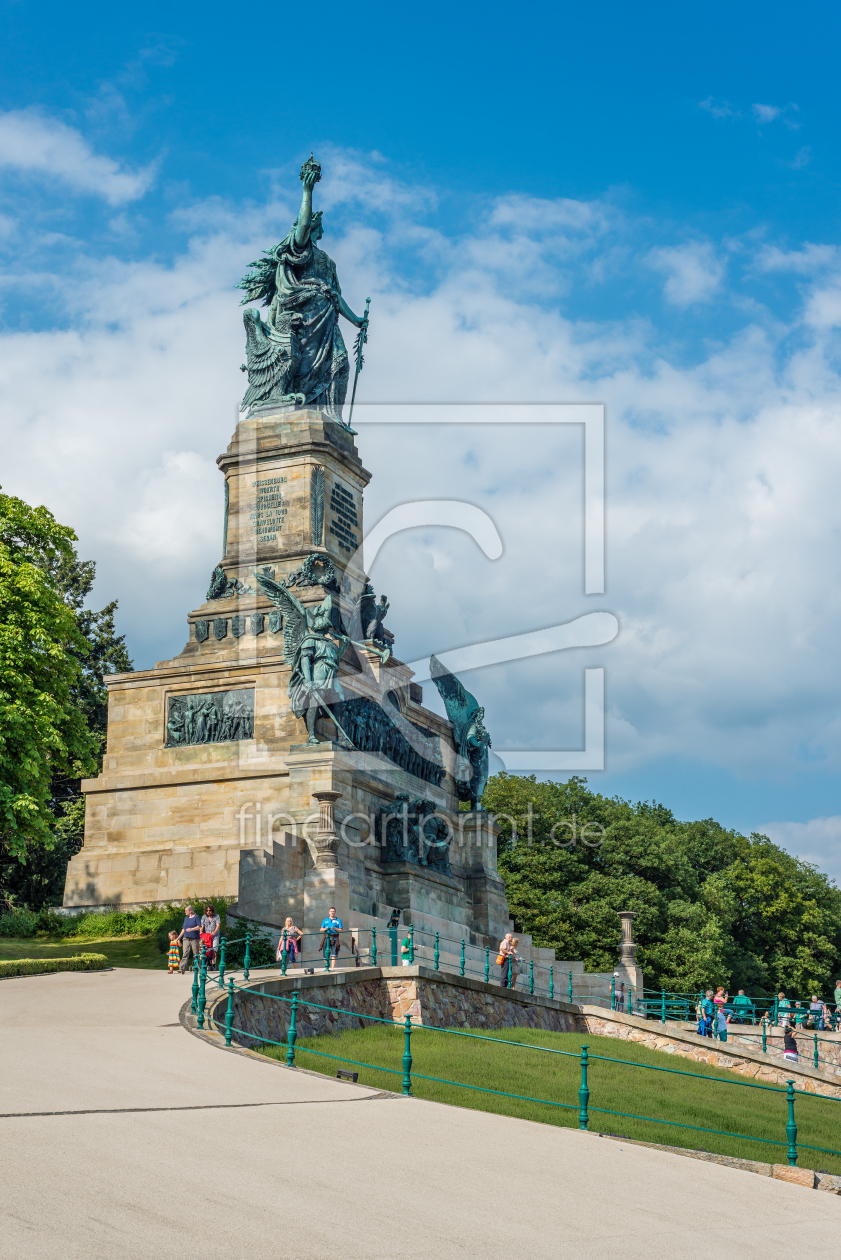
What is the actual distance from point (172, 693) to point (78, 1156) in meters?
26.2

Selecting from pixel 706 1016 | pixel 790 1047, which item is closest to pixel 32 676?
pixel 706 1016

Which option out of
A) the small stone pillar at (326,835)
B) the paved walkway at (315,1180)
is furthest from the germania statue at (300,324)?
the paved walkway at (315,1180)

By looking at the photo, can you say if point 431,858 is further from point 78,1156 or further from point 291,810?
point 78,1156

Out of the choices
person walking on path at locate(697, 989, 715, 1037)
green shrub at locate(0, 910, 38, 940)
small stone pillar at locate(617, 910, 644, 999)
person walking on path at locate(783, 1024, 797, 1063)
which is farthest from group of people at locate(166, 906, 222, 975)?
small stone pillar at locate(617, 910, 644, 999)

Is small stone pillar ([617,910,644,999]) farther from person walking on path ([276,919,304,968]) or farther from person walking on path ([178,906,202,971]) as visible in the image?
person walking on path ([178,906,202,971])

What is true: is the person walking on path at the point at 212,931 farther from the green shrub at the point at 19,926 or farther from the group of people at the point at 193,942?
the green shrub at the point at 19,926

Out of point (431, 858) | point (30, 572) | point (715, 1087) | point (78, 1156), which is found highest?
point (30, 572)

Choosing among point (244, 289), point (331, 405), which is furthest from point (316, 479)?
point (244, 289)

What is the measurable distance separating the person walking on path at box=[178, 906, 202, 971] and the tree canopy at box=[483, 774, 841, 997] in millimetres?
25833

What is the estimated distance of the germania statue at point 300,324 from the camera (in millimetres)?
41594

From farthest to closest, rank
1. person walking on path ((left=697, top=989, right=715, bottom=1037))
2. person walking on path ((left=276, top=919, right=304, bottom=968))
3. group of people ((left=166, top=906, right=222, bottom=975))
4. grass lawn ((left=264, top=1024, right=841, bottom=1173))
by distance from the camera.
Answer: person walking on path ((left=697, top=989, right=715, bottom=1037)) → group of people ((left=166, top=906, right=222, bottom=975)) → person walking on path ((left=276, top=919, right=304, bottom=968)) → grass lawn ((left=264, top=1024, right=841, bottom=1173))

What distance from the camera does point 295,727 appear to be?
111ft

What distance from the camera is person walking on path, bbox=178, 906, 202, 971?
24.2m

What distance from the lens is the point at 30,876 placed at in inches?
1908
